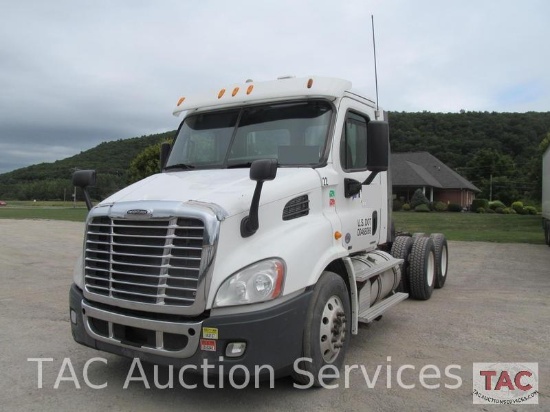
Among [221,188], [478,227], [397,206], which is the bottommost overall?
[478,227]

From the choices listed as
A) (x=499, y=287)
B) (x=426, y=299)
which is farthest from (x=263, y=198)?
(x=499, y=287)

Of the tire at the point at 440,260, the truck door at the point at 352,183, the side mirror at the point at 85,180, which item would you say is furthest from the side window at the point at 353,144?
the tire at the point at 440,260

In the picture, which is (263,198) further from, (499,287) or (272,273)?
(499,287)

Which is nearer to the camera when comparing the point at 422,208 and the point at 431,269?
the point at 431,269

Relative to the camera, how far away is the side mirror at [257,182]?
3373 mm

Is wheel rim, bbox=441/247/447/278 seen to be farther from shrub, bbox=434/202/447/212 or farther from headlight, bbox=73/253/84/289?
shrub, bbox=434/202/447/212

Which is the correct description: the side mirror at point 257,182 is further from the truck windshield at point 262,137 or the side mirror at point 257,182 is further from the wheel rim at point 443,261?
the wheel rim at point 443,261

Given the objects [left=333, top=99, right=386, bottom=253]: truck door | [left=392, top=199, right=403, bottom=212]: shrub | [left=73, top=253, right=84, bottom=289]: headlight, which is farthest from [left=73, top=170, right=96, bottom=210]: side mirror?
[left=392, top=199, right=403, bottom=212]: shrub

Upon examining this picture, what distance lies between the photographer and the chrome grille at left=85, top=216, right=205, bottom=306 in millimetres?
3396

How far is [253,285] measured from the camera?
11.1ft

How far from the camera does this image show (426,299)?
25.1ft

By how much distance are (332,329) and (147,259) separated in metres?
1.63

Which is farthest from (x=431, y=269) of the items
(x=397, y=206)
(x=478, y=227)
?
(x=397, y=206)

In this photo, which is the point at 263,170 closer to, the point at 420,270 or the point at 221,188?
the point at 221,188
